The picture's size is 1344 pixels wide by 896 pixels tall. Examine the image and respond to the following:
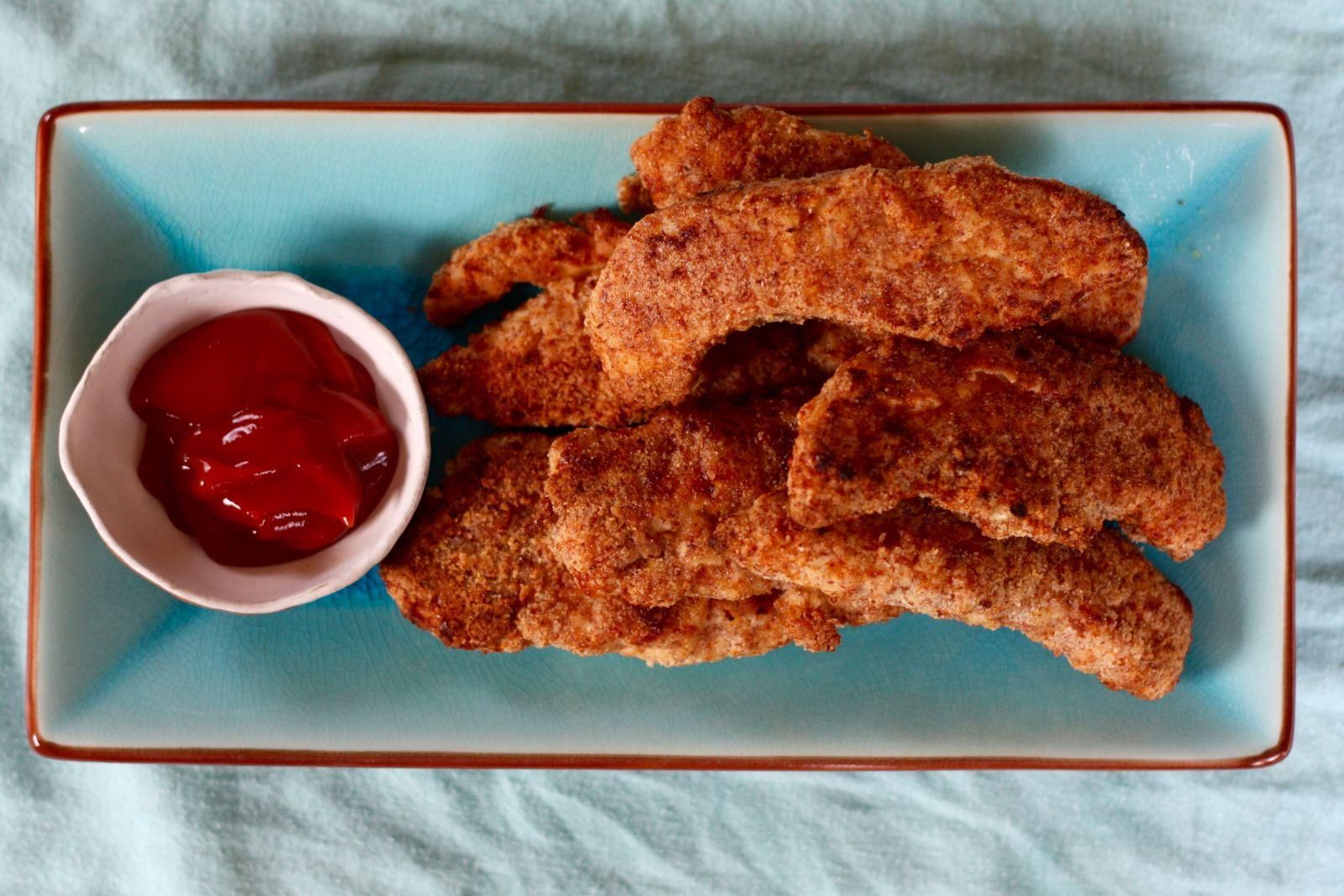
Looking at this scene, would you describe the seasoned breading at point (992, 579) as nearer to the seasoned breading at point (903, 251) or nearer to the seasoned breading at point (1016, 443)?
the seasoned breading at point (1016, 443)

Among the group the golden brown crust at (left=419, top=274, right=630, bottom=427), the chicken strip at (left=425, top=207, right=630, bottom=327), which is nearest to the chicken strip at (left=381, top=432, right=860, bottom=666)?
the golden brown crust at (left=419, top=274, right=630, bottom=427)

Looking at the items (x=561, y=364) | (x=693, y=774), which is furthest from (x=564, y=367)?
(x=693, y=774)

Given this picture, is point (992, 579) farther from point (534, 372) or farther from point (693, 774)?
point (693, 774)

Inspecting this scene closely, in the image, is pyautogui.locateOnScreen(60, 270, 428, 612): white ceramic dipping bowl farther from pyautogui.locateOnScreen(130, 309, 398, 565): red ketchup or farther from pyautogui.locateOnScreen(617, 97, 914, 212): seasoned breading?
pyautogui.locateOnScreen(617, 97, 914, 212): seasoned breading

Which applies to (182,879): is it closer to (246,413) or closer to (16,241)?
(246,413)

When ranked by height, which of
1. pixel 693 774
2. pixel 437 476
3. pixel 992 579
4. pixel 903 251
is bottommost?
pixel 693 774

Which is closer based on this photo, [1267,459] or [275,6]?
[1267,459]

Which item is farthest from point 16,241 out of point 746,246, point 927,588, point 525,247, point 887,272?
point 927,588
